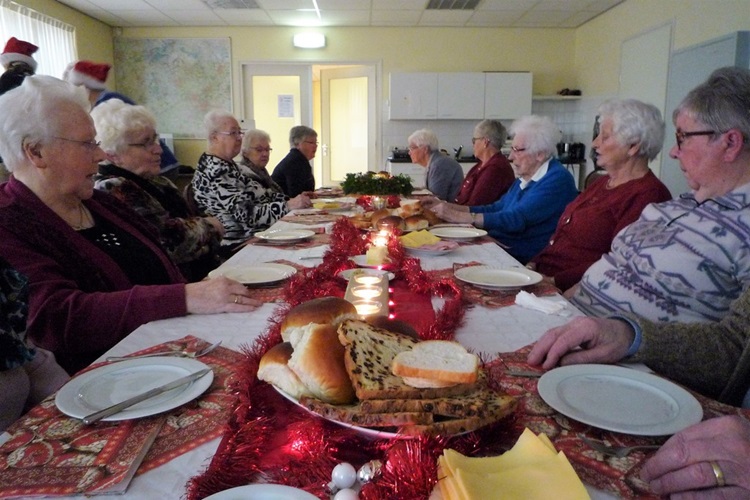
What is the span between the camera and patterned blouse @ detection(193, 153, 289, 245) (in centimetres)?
343

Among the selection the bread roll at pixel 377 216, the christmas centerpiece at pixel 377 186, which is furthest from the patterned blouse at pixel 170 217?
the christmas centerpiece at pixel 377 186

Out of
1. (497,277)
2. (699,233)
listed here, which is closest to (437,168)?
(497,277)

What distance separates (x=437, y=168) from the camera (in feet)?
17.1

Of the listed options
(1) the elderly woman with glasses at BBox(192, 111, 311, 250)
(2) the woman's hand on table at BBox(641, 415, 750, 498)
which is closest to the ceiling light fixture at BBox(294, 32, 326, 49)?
(1) the elderly woman with glasses at BBox(192, 111, 311, 250)

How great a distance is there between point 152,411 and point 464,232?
182 cm

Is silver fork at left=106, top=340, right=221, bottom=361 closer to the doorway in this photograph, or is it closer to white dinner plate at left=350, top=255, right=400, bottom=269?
white dinner plate at left=350, top=255, right=400, bottom=269

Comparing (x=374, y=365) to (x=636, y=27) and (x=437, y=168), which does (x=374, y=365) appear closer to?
(x=437, y=168)

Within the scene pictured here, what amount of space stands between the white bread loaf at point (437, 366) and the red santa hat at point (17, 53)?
380 cm

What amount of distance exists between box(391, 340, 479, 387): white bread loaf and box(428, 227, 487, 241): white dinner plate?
5.14 feet

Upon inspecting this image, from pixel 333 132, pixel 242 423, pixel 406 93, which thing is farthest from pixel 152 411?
pixel 333 132

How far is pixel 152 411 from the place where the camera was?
0.79m

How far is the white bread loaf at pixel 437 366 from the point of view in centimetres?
68

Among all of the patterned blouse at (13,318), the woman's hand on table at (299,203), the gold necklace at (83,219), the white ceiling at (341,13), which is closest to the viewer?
the patterned blouse at (13,318)

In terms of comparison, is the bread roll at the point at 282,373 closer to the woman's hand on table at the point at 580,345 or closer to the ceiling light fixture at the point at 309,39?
the woman's hand on table at the point at 580,345
